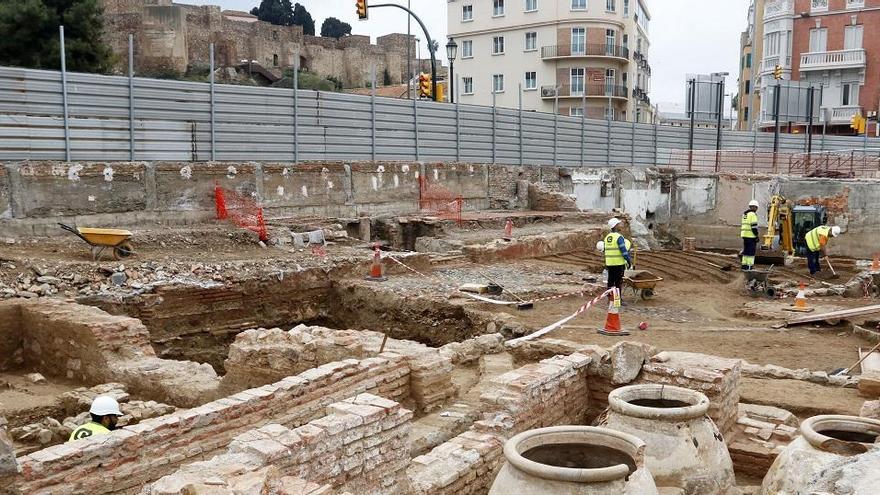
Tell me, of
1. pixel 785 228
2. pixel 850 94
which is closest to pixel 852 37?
pixel 850 94

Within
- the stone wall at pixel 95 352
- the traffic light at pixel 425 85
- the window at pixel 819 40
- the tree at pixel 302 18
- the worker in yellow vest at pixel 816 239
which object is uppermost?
the tree at pixel 302 18

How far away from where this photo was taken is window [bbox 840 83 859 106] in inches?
1641

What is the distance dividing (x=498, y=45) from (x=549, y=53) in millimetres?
3686

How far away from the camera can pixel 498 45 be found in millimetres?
45781

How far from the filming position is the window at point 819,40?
41.9m

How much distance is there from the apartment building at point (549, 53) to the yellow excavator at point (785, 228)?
20.6 metres

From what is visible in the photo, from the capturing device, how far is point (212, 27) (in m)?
48.8

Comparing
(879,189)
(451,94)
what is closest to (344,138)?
(451,94)

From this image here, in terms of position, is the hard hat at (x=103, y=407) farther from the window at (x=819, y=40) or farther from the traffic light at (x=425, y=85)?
the window at (x=819, y=40)

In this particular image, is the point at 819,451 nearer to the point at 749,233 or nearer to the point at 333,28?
the point at 749,233

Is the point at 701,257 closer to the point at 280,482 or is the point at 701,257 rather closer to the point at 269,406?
the point at 269,406

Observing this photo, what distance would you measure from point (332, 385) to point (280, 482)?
96.4 inches

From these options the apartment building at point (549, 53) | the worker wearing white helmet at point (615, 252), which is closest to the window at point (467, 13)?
the apartment building at point (549, 53)

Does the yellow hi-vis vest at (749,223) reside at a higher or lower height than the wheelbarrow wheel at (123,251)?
higher
